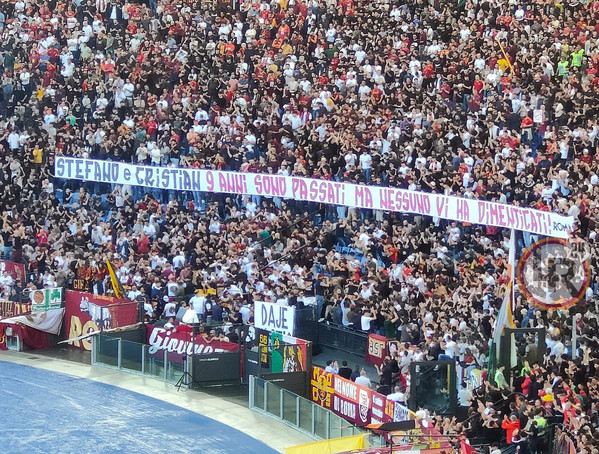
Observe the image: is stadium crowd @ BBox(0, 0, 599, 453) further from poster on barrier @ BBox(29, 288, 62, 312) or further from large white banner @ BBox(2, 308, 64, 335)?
large white banner @ BBox(2, 308, 64, 335)

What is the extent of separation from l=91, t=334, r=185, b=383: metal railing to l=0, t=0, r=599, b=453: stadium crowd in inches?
72.5

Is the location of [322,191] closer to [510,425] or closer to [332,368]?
[332,368]

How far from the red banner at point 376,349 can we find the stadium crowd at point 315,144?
2.01 ft

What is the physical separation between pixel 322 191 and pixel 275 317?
5.35 m

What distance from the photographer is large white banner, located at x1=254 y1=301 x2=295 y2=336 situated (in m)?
31.8

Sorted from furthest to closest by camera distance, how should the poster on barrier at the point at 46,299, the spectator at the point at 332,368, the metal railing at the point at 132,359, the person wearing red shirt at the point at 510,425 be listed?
the poster on barrier at the point at 46,299 < the metal railing at the point at 132,359 < the spectator at the point at 332,368 < the person wearing red shirt at the point at 510,425

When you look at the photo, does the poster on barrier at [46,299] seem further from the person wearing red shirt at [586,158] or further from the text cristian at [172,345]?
the person wearing red shirt at [586,158]

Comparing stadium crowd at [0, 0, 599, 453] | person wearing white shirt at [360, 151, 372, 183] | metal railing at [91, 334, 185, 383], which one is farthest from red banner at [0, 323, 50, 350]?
person wearing white shirt at [360, 151, 372, 183]

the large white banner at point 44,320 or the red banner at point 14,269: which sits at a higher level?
the red banner at point 14,269

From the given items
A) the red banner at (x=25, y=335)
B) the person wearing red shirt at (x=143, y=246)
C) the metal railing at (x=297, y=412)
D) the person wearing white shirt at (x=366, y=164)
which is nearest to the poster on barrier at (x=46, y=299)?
the red banner at (x=25, y=335)

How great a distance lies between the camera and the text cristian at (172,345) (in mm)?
31609

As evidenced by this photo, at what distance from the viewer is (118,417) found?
29.2m

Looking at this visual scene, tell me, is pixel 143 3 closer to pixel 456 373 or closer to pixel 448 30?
pixel 448 30

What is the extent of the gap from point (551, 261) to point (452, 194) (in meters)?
4.02
